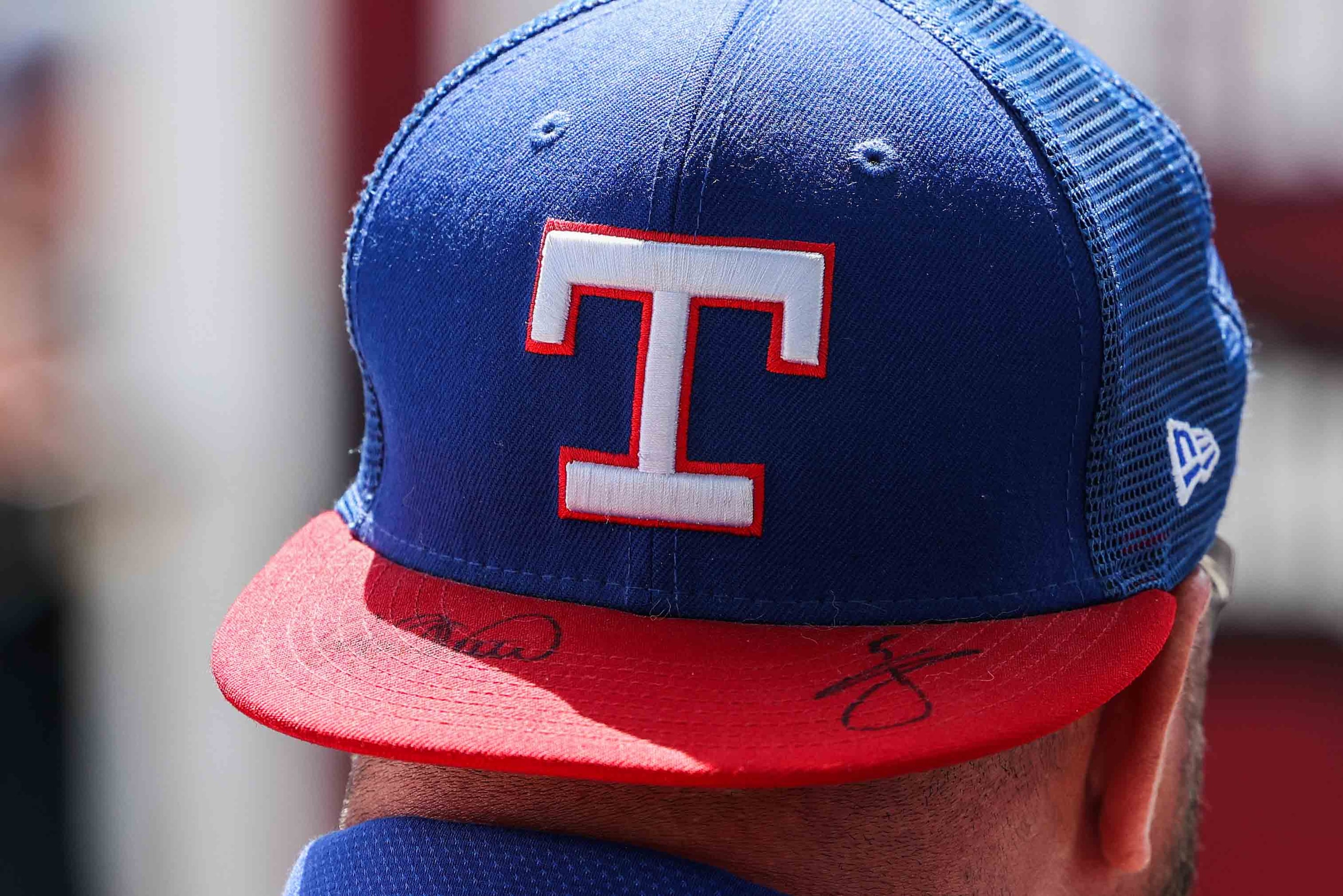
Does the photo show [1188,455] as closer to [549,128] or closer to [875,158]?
[875,158]

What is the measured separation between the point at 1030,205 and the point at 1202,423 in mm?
265

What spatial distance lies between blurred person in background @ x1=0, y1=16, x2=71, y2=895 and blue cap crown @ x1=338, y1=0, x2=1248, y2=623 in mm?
2706

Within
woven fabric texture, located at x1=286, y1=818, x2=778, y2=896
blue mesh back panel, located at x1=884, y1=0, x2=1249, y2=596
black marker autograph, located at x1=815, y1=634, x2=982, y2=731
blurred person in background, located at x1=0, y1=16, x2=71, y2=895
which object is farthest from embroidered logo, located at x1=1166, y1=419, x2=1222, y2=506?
blurred person in background, located at x1=0, y1=16, x2=71, y2=895

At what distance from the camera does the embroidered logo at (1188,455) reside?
1.09 meters

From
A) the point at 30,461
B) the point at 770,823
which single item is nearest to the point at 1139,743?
the point at 770,823

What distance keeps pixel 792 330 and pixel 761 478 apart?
0.33 ft

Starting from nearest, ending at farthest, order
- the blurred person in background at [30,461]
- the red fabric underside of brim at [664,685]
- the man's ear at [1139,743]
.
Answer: the red fabric underside of brim at [664,685] < the man's ear at [1139,743] < the blurred person in background at [30,461]

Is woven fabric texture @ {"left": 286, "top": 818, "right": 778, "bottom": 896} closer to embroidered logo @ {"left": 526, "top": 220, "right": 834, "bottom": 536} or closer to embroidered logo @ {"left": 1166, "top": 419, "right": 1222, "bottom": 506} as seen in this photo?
embroidered logo @ {"left": 526, "top": 220, "right": 834, "bottom": 536}

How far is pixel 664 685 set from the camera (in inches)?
36.8

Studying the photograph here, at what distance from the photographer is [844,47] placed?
3.35ft

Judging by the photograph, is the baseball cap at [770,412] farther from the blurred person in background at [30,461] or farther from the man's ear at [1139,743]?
the blurred person in background at [30,461]

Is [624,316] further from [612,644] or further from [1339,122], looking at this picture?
[1339,122]

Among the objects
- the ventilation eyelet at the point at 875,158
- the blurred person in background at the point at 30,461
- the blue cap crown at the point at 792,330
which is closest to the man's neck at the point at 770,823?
the blue cap crown at the point at 792,330

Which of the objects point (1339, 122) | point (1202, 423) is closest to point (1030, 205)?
point (1202, 423)
